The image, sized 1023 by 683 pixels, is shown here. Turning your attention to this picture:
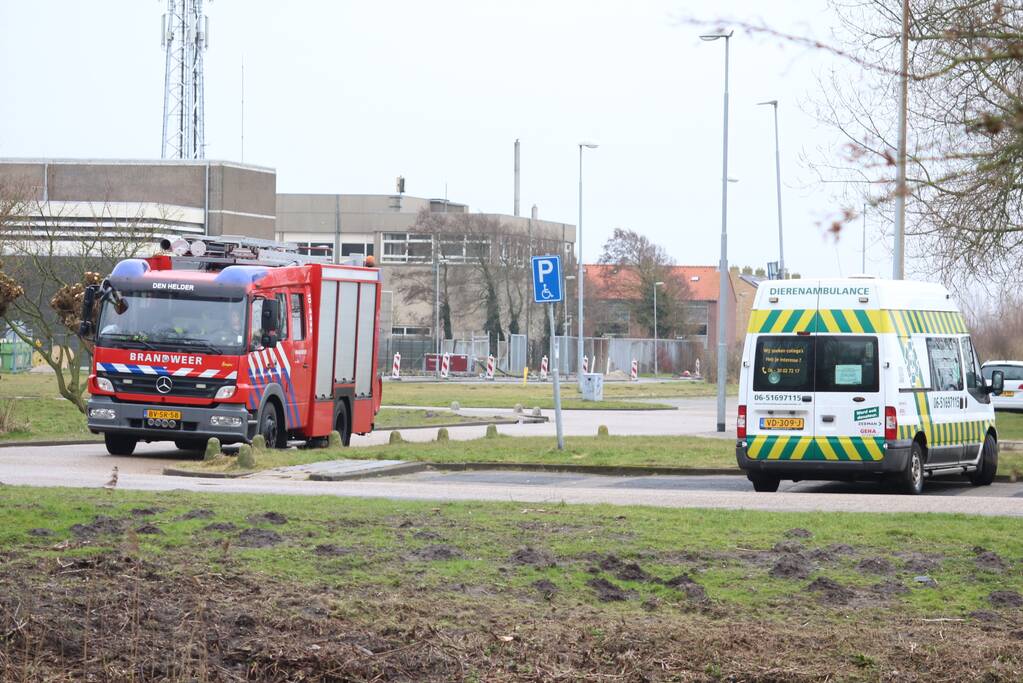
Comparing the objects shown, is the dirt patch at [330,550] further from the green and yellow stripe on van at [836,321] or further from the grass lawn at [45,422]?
the grass lawn at [45,422]

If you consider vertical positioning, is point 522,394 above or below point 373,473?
above

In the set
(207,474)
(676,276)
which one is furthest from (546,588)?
(676,276)

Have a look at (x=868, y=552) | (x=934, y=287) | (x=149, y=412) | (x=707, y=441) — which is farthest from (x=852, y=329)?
(x=149, y=412)

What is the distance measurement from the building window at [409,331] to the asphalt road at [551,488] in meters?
67.7

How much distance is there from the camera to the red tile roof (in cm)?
9800

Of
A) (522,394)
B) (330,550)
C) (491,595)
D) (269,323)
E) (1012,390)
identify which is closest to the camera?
(491,595)

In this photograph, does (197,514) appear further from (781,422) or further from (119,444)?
(119,444)

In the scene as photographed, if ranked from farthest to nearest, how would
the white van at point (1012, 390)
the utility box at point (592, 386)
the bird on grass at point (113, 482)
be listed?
the utility box at point (592, 386)
the white van at point (1012, 390)
the bird on grass at point (113, 482)

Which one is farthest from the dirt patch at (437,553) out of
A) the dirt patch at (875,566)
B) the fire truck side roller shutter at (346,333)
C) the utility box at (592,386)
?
the utility box at (592,386)

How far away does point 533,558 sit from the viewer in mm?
9758

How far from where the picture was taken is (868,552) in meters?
10.4

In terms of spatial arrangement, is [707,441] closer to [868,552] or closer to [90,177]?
[868,552]

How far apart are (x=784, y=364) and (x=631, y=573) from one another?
27.5 feet

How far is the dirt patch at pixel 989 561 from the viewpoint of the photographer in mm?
9844
